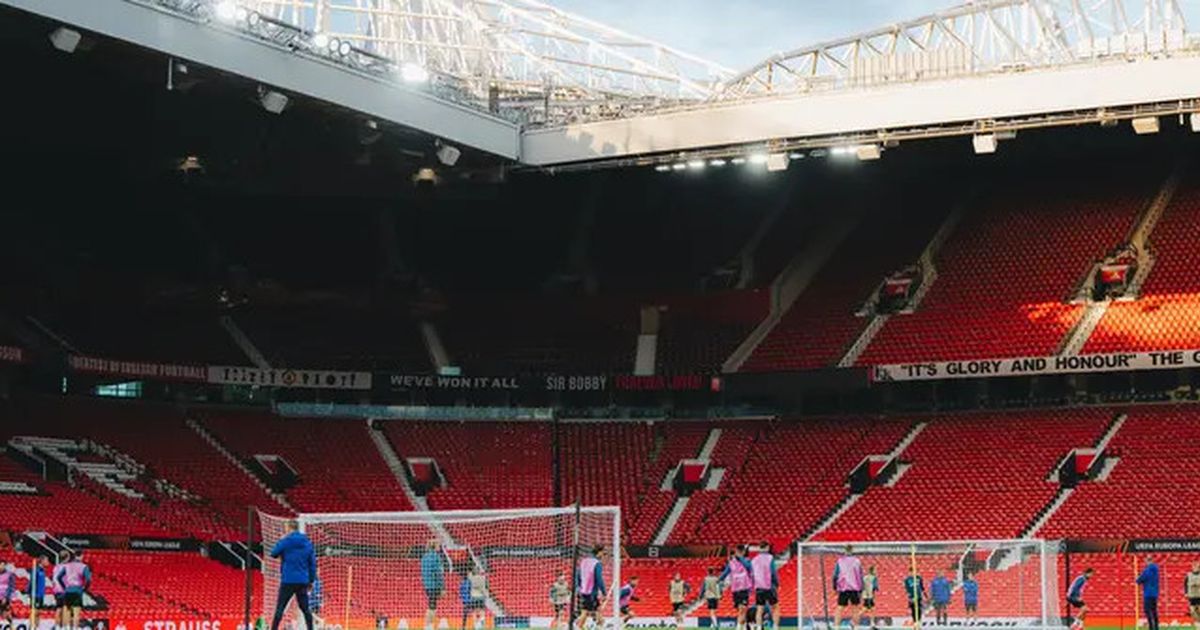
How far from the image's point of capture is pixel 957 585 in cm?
3584

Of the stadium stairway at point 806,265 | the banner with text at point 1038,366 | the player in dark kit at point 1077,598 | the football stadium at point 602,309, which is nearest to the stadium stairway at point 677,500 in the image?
the football stadium at point 602,309

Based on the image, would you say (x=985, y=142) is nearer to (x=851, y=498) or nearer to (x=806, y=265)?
(x=851, y=498)

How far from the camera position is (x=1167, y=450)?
50.0m

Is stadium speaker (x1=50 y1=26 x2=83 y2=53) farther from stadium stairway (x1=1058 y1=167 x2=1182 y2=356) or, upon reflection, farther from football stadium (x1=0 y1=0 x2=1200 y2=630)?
stadium stairway (x1=1058 y1=167 x2=1182 y2=356)

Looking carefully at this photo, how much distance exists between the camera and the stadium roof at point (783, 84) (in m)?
43.0

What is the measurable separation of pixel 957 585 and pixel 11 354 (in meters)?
29.5

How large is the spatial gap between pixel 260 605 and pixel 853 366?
20780 mm

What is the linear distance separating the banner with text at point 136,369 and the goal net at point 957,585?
25867 millimetres

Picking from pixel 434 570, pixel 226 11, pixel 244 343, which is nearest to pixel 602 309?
pixel 244 343

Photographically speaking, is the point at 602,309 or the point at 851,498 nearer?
the point at 851,498

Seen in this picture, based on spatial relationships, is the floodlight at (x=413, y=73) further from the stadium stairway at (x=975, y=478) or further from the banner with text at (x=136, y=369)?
the stadium stairway at (x=975, y=478)

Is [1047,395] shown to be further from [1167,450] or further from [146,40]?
[146,40]

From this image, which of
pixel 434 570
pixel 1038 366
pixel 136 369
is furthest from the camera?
pixel 136 369

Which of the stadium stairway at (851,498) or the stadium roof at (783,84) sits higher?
the stadium roof at (783,84)
